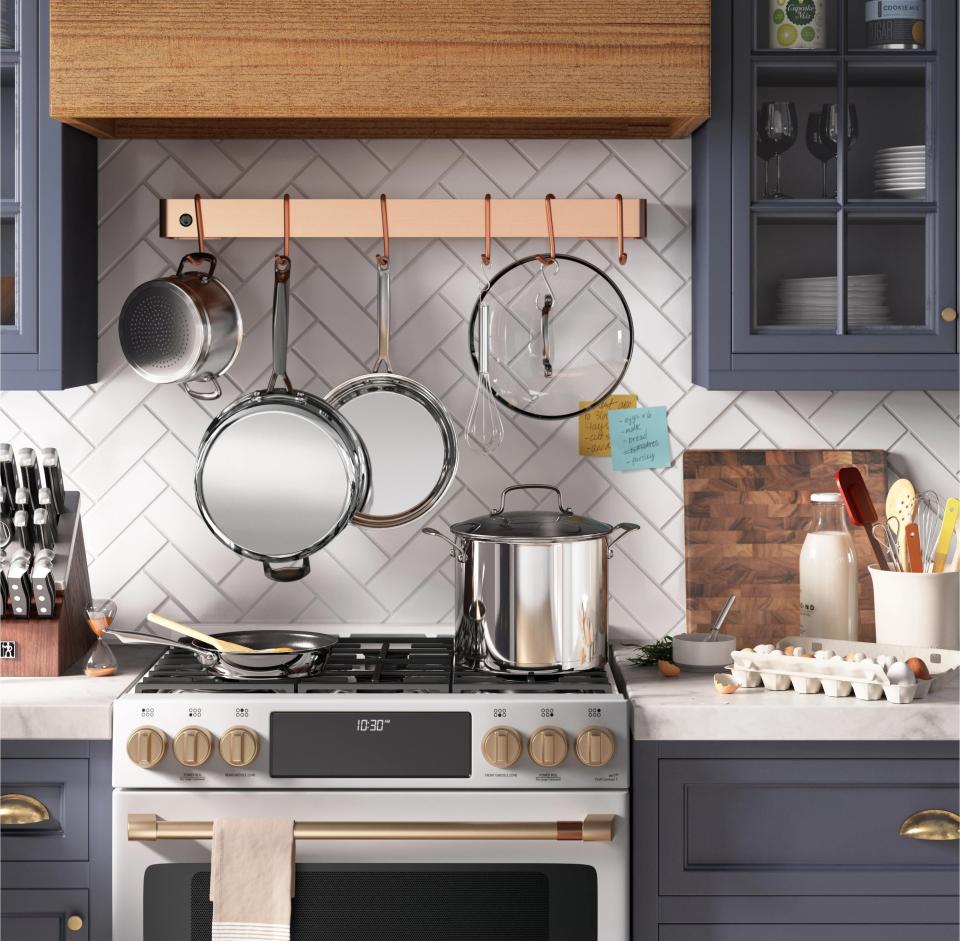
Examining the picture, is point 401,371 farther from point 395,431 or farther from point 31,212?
point 31,212

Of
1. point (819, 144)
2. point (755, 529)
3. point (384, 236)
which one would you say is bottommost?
point (755, 529)

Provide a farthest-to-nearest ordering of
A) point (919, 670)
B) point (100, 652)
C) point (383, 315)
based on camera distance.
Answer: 1. point (383, 315)
2. point (100, 652)
3. point (919, 670)

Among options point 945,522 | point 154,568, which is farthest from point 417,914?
point 945,522

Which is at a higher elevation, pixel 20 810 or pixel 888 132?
pixel 888 132

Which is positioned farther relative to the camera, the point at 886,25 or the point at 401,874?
the point at 886,25

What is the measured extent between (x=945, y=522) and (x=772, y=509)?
37 centimetres

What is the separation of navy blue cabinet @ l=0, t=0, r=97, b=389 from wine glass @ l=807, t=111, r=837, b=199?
4.68 feet

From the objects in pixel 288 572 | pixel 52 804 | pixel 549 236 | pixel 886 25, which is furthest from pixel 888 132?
pixel 52 804

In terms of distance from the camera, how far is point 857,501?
7.56ft

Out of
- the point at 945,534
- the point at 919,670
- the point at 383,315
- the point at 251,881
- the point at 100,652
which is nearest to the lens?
the point at 251,881

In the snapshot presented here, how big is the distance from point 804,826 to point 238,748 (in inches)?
38.3

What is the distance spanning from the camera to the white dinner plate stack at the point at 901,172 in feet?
7.06

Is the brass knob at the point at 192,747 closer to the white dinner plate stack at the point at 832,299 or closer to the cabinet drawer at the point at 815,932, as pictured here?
the cabinet drawer at the point at 815,932

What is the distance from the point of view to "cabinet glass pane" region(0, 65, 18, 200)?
216 cm
